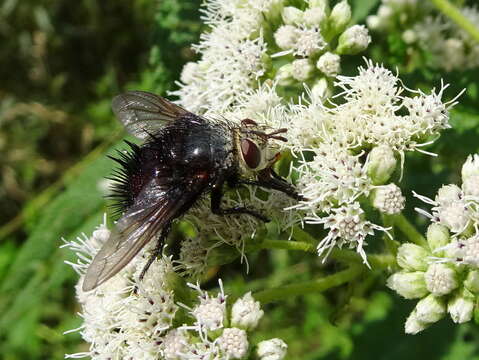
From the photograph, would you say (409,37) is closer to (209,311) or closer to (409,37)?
(409,37)

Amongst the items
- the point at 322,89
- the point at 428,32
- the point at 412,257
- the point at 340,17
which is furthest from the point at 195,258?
the point at 428,32

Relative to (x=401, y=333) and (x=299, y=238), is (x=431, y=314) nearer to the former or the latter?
(x=299, y=238)

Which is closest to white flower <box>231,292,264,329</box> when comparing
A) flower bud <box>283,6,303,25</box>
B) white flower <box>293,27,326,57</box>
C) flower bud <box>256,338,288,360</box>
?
flower bud <box>256,338,288,360</box>

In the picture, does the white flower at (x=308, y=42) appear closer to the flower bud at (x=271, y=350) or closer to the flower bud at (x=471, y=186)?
the flower bud at (x=471, y=186)

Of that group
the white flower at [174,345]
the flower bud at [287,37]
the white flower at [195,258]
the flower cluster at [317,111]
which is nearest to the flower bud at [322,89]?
the flower cluster at [317,111]

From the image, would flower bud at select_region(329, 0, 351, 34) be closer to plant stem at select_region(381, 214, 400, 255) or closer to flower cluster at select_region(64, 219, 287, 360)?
plant stem at select_region(381, 214, 400, 255)

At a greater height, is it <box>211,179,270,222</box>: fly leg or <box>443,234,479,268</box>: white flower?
<box>211,179,270,222</box>: fly leg
